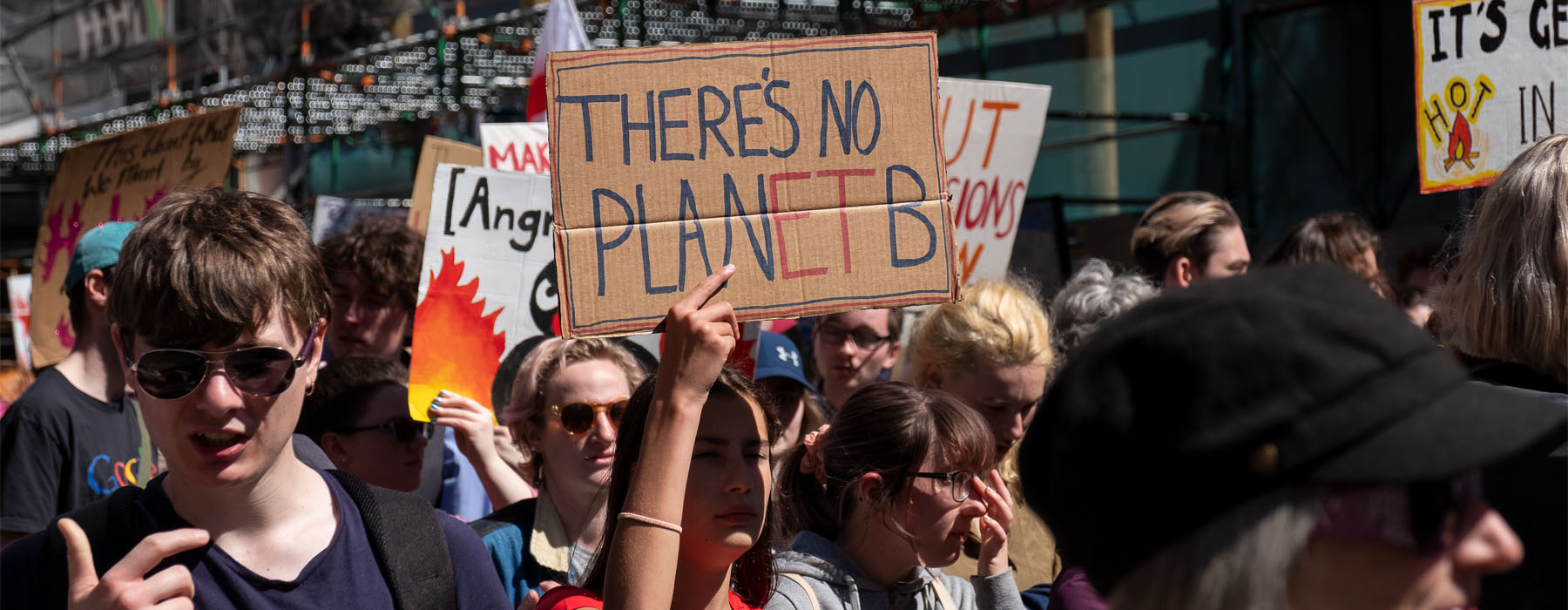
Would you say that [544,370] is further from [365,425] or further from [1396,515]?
[1396,515]

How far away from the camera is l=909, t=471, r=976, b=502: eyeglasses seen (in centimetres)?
312

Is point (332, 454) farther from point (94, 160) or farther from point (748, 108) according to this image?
point (94, 160)

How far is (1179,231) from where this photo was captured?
4.77m

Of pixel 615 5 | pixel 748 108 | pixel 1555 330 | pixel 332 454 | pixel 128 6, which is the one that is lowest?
pixel 332 454

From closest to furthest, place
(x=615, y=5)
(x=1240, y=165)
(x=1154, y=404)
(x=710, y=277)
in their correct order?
(x=1154, y=404) → (x=710, y=277) → (x=615, y=5) → (x=1240, y=165)

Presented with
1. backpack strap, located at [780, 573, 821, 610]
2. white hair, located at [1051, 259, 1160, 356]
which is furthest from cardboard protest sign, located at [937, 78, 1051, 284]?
backpack strap, located at [780, 573, 821, 610]

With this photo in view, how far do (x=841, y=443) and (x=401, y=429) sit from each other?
53.8 inches

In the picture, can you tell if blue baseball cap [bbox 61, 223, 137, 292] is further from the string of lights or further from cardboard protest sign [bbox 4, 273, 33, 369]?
cardboard protest sign [bbox 4, 273, 33, 369]

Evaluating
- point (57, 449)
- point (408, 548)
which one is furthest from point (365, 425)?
point (408, 548)

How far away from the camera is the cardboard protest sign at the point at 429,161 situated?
5.50 metres

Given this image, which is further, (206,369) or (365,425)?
(365,425)

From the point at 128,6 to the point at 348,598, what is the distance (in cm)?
1588

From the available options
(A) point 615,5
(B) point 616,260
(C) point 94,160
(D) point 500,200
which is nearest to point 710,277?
(B) point 616,260

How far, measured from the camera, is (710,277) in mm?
2453
